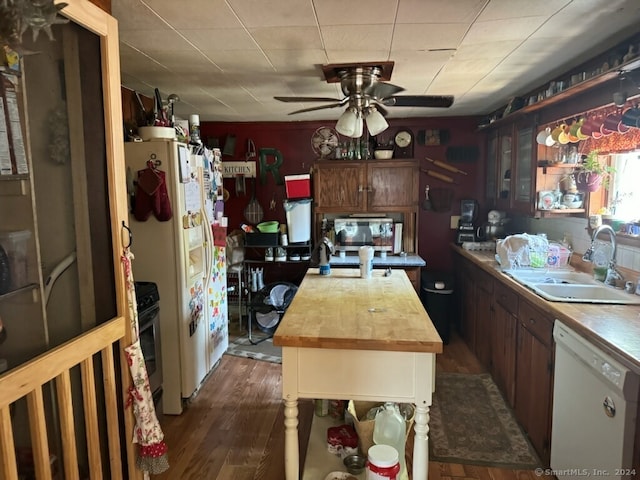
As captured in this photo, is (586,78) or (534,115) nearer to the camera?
(586,78)

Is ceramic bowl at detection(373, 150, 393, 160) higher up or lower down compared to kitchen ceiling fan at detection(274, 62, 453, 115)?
lower down

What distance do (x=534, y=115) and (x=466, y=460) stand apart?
242cm

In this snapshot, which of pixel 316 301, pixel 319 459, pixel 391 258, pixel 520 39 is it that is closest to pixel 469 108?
pixel 391 258

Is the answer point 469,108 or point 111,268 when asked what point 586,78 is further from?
point 111,268

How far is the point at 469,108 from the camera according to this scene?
405cm

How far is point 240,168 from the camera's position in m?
4.77

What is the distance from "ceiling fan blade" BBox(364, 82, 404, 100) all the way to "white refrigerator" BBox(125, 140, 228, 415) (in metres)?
1.24

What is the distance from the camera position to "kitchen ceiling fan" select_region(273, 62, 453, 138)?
8.24ft

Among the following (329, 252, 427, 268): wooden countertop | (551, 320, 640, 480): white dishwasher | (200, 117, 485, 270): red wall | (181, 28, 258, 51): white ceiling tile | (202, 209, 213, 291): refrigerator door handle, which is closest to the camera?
(551, 320, 640, 480): white dishwasher

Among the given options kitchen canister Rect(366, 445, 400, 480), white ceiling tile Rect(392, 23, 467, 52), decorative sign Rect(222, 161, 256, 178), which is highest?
white ceiling tile Rect(392, 23, 467, 52)

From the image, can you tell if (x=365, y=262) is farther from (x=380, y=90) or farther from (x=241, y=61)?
(x=241, y=61)

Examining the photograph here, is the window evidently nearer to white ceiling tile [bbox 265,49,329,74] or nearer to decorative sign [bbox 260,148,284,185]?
white ceiling tile [bbox 265,49,329,74]

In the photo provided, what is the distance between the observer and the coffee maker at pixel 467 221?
14.1ft

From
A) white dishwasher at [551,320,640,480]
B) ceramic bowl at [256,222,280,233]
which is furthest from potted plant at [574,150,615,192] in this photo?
ceramic bowl at [256,222,280,233]
